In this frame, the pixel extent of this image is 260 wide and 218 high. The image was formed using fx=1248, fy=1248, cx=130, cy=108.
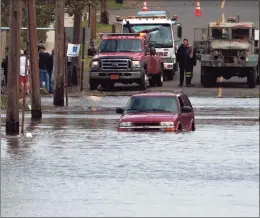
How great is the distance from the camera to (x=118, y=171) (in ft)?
66.5

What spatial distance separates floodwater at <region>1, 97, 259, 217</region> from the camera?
52.3 feet

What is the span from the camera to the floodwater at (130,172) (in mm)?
15938

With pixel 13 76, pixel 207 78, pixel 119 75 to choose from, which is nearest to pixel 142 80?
pixel 119 75

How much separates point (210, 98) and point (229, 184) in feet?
81.8

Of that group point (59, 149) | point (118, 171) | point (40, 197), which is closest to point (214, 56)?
point (59, 149)

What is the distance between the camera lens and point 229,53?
4709 centimetres

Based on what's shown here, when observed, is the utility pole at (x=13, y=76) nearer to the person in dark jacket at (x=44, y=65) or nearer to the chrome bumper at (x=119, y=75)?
the person in dark jacket at (x=44, y=65)

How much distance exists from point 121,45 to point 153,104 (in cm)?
1829

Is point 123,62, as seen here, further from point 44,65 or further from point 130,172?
point 130,172

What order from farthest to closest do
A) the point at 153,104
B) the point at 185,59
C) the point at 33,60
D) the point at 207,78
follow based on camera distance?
1. the point at 207,78
2. the point at 185,59
3. the point at 33,60
4. the point at 153,104

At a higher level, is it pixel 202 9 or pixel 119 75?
pixel 202 9

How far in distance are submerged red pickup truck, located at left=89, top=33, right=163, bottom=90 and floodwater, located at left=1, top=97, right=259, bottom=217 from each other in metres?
14.5

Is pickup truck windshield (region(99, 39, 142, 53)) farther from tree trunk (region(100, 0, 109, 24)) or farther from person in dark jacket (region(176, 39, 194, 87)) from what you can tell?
tree trunk (region(100, 0, 109, 24))

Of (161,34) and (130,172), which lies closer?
(130,172)
